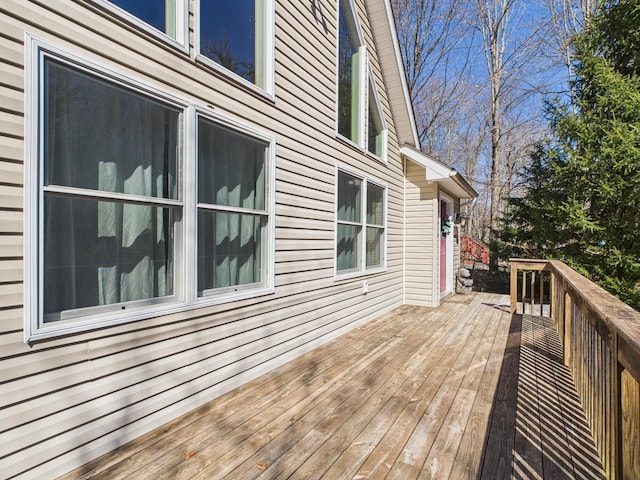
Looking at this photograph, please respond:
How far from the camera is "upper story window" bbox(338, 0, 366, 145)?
4.99 meters

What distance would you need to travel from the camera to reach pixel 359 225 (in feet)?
17.6

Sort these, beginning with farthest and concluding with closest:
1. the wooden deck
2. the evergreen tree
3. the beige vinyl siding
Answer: the beige vinyl siding
the evergreen tree
the wooden deck

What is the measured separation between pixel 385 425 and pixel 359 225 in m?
3.25

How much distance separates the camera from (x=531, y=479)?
6.46 ft

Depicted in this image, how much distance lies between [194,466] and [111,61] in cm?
240

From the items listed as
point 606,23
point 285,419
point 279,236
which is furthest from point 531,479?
point 606,23

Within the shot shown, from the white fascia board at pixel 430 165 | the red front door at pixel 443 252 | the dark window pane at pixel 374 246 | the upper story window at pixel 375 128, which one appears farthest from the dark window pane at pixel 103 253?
the red front door at pixel 443 252

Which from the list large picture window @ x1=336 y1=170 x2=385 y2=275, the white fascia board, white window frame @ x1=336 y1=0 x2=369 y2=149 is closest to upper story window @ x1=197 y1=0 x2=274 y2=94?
large picture window @ x1=336 y1=170 x2=385 y2=275

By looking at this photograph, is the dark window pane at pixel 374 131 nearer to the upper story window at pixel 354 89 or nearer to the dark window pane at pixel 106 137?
the upper story window at pixel 354 89

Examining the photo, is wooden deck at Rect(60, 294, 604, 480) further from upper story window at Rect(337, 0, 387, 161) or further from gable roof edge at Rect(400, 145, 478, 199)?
gable roof edge at Rect(400, 145, 478, 199)

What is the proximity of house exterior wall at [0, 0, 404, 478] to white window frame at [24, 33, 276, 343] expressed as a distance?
0.13ft

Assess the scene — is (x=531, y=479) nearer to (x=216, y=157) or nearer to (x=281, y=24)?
(x=216, y=157)

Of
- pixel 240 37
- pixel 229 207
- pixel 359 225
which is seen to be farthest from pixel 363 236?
pixel 240 37

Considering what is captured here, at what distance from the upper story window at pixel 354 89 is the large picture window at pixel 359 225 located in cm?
64
